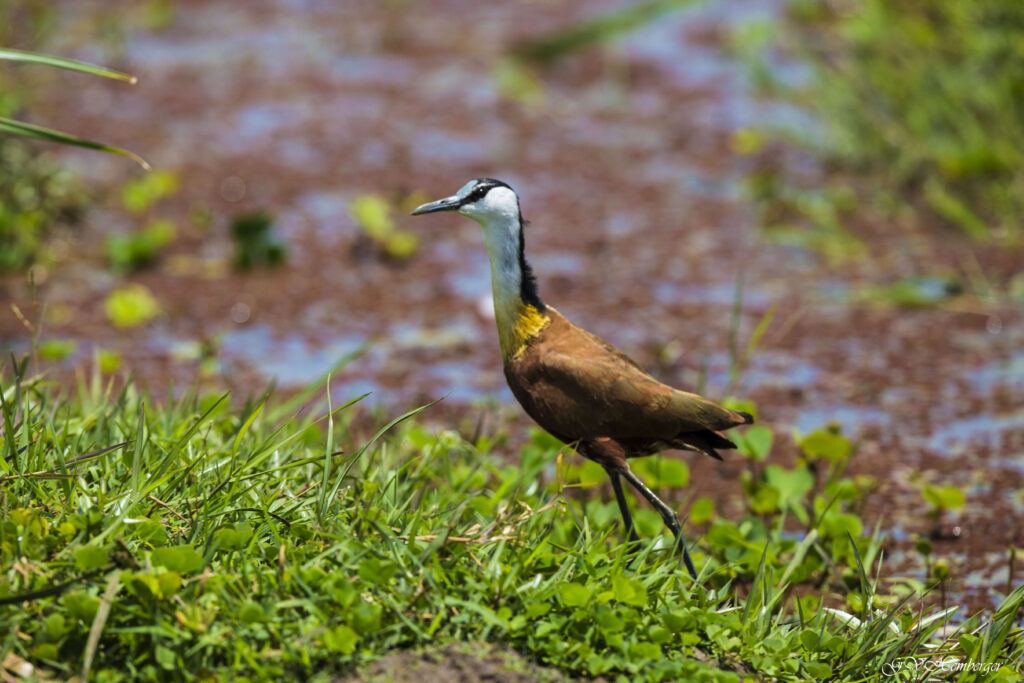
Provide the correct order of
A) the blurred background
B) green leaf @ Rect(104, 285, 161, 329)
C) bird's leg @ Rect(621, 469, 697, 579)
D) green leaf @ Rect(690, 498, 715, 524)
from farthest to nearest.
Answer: green leaf @ Rect(104, 285, 161, 329) → the blurred background → green leaf @ Rect(690, 498, 715, 524) → bird's leg @ Rect(621, 469, 697, 579)

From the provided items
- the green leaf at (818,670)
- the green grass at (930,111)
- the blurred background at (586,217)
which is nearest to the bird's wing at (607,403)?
the green leaf at (818,670)

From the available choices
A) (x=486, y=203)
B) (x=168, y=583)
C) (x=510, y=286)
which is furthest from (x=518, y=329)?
(x=168, y=583)

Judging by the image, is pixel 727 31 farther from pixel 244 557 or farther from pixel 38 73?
pixel 244 557

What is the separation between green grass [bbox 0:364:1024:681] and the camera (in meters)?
2.60

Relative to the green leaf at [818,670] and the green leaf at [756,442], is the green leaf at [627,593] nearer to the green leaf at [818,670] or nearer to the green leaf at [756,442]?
the green leaf at [818,670]

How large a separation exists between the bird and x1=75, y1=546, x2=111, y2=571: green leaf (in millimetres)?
1254

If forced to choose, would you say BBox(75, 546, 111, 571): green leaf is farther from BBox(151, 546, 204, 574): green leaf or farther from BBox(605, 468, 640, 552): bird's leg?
BBox(605, 468, 640, 552): bird's leg

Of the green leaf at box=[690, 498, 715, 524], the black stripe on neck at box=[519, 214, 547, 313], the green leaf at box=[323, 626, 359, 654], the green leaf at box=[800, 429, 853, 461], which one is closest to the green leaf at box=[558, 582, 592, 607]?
the green leaf at box=[323, 626, 359, 654]

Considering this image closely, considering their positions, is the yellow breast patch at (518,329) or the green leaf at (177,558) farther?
the yellow breast patch at (518,329)

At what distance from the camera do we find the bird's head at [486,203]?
11.0ft

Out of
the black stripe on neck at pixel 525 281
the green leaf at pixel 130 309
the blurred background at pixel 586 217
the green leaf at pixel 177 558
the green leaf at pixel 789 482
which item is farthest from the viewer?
the green leaf at pixel 130 309

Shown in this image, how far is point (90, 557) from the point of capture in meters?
2.61

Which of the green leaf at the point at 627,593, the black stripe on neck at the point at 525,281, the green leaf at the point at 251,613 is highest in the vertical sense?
the black stripe on neck at the point at 525,281

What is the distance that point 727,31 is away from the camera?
10.4 meters
